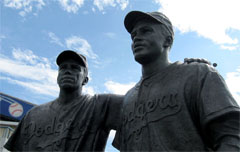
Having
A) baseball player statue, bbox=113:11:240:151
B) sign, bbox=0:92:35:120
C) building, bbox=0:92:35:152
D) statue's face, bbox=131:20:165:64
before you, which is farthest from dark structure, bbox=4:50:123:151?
sign, bbox=0:92:35:120

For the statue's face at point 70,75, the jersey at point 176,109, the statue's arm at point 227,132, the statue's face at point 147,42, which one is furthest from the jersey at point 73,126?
the statue's arm at point 227,132

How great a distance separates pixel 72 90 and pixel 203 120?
108 inches

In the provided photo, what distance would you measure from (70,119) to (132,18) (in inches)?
81.9

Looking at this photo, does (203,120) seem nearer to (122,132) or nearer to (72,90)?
(122,132)

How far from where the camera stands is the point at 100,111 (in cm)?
525

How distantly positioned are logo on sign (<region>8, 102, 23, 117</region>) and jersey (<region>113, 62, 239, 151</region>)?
17.7 meters

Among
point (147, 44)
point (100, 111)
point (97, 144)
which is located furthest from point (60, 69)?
point (147, 44)

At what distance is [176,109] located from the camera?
3768 millimetres

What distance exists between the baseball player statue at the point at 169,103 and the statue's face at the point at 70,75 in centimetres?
119

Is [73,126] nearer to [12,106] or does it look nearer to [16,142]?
[16,142]

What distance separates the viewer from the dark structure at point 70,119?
5.02 metres

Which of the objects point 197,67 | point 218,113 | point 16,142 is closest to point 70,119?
point 16,142

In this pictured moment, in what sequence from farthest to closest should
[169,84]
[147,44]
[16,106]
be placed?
[16,106] → [147,44] → [169,84]

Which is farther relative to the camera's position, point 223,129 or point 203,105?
point 203,105
